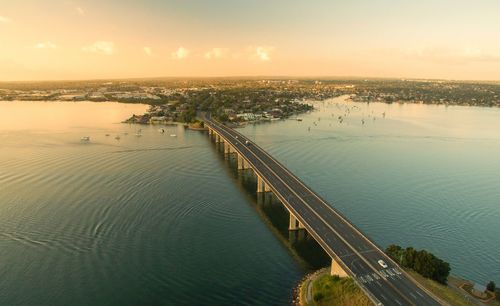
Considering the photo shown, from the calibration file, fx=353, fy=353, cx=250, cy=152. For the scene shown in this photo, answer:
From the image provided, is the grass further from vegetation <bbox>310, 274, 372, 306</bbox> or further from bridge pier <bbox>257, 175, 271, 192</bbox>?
bridge pier <bbox>257, 175, 271, 192</bbox>

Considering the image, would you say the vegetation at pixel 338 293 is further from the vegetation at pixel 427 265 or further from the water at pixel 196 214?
the vegetation at pixel 427 265

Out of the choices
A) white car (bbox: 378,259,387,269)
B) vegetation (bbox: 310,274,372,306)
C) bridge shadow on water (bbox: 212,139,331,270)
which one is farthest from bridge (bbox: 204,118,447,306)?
bridge shadow on water (bbox: 212,139,331,270)

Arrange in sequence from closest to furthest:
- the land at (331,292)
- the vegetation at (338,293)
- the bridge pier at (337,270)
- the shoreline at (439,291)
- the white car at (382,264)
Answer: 1. the shoreline at (439,291)
2. the vegetation at (338,293)
3. the land at (331,292)
4. the white car at (382,264)
5. the bridge pier at (337,270)

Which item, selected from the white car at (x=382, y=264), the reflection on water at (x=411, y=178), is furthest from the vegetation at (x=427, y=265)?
the reflection on water at (x=411, y=178)

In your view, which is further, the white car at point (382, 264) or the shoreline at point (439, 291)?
the white car at point (382, 264)

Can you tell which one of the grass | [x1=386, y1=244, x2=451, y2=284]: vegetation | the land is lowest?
the land
